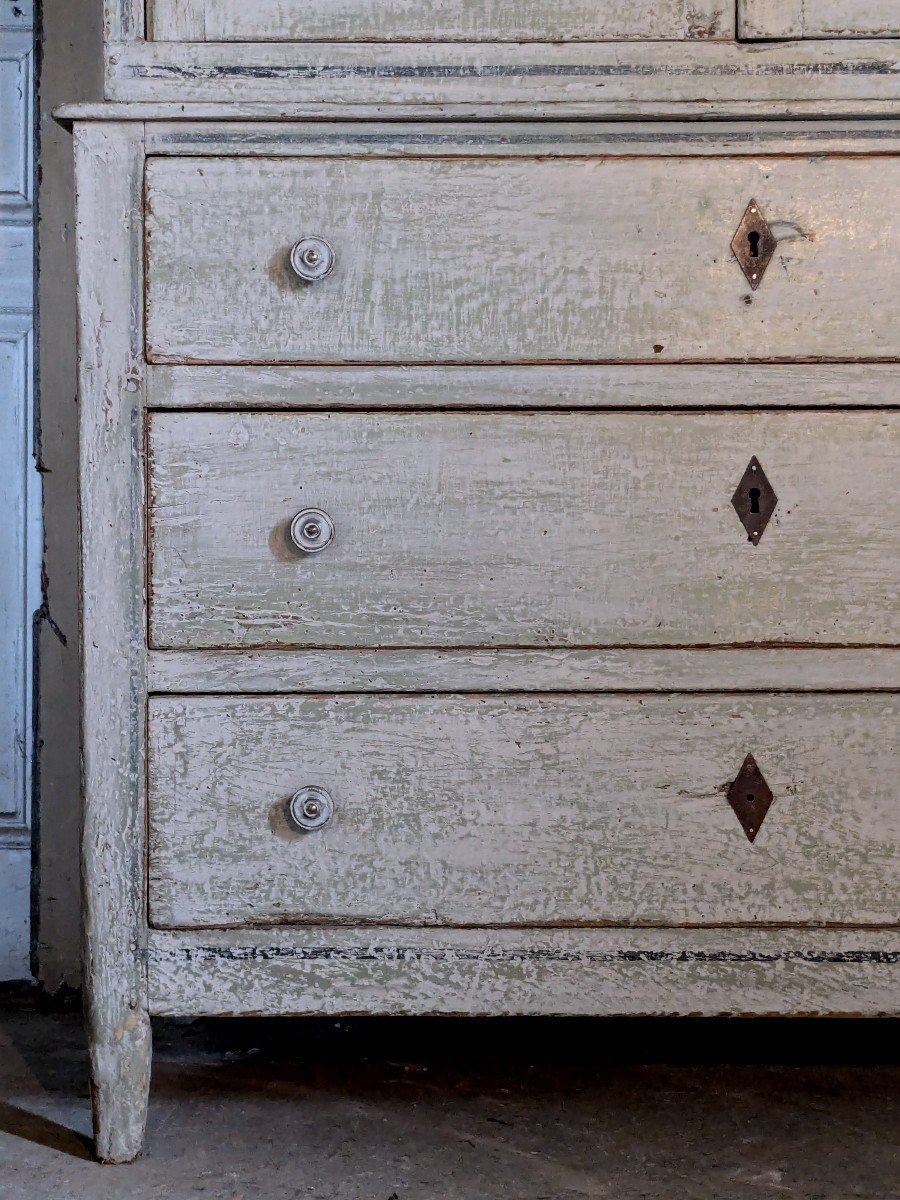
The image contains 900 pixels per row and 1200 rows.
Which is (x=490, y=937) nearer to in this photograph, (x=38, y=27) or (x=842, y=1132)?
(x=842, y=1132)

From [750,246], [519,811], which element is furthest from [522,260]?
[519,811]

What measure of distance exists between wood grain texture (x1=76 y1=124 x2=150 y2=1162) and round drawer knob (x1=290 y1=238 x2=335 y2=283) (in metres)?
0.17

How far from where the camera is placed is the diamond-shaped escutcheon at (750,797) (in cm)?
109

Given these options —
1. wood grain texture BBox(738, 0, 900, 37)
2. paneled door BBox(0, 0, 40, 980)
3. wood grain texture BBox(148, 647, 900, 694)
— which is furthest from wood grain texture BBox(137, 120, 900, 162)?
paneled door BBox(0, 0, 40, 980)

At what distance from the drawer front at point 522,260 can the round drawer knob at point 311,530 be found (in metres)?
0.17

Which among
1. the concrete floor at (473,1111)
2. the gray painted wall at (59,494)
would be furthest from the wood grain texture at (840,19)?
the concrete floor at (473,1111)

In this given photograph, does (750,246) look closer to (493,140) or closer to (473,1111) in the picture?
(493,140)

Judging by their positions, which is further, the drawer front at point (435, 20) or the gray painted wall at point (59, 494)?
the gray painted wall at point (59, 494)

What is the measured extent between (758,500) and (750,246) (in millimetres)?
271

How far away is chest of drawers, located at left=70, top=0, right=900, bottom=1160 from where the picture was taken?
1071 millimetres

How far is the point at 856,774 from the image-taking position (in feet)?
3.57

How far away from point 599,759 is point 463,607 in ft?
0.73

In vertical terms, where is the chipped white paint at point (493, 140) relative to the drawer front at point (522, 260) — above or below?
above

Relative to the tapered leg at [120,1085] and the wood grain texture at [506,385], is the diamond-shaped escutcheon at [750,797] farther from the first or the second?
the tapered leg at [120,1085]
